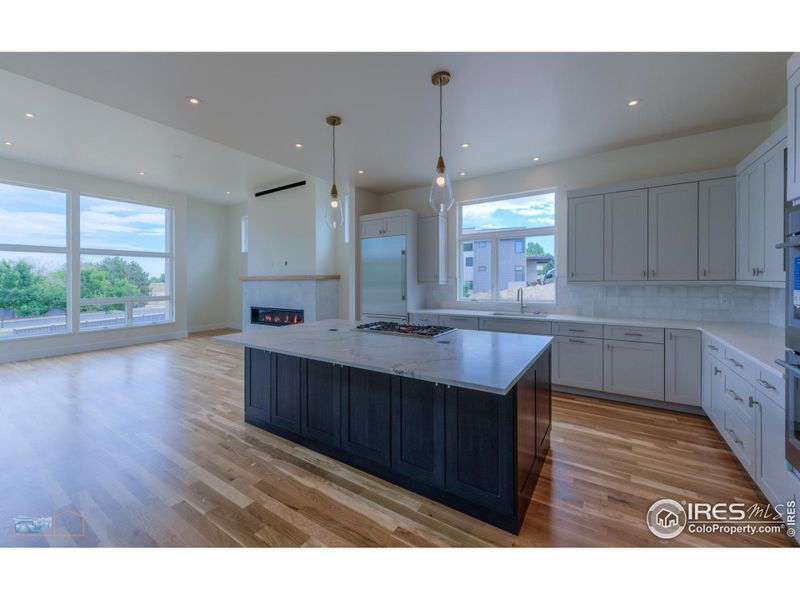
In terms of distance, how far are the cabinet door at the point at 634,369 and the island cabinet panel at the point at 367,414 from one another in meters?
2.65

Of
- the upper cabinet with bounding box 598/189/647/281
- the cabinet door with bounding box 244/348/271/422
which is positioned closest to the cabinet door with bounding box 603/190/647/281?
the upper cabinet with bounding box 598/189/647/281

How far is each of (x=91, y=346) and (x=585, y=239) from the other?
28.0 ft

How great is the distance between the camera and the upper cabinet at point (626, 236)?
3.51 metres

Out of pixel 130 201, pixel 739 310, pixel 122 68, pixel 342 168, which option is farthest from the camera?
pixel 130 201

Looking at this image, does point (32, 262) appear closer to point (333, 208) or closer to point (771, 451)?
point (333, 208)

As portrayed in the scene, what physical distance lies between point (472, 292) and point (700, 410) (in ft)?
9.23

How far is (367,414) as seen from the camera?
217 centimetres

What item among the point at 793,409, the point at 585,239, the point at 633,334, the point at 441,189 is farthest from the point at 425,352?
the point at 585,239

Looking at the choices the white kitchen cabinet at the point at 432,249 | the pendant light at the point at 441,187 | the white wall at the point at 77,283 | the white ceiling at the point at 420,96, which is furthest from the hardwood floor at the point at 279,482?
the white wall at the point at 77,283

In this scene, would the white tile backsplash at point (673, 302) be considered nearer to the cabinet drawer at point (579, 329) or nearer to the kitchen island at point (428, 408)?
the cabinet drawer at point (579, 329)
